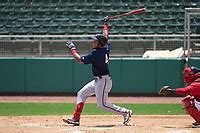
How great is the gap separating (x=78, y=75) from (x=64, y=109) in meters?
3.79

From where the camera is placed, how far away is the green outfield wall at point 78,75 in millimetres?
15906

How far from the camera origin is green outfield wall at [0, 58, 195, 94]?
1591 centimetres

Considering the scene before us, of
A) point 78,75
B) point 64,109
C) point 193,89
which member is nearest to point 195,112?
point 193,89

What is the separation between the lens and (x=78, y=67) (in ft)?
52.5

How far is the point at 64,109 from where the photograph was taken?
40.4 feet

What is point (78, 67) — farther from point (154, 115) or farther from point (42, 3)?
point (42, 3)

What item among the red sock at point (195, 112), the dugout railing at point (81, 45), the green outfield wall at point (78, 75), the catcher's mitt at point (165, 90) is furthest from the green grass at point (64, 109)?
the catcher's mitt at point (165, 90)

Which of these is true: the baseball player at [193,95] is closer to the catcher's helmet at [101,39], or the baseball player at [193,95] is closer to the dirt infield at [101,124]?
the dirt infield at [101,124]

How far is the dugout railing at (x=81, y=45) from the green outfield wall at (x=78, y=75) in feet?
0.80

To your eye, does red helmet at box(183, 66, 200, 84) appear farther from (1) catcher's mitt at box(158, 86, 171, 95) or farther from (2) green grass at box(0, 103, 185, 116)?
(2) green grass at box(0, 103, 185, 116)

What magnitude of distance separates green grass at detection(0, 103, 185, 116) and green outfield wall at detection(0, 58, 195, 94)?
2.39 meters

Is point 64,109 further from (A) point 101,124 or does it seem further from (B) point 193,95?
(B) point 193,95

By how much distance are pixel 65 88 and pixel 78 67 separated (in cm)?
82

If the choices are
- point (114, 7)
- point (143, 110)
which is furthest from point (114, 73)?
point (114, 7)
